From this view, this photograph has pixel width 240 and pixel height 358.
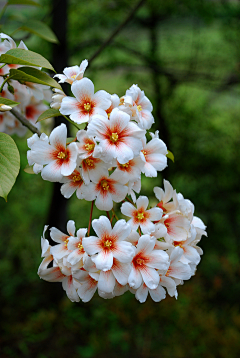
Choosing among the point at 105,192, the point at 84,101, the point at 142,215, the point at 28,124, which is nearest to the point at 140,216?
the point at 142,215

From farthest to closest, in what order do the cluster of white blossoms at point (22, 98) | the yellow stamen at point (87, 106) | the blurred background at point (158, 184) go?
the blurred background at point (158, 184)
the cluster of white blossoms at point (22, 98)
the yellow stamen at point (87, 106)

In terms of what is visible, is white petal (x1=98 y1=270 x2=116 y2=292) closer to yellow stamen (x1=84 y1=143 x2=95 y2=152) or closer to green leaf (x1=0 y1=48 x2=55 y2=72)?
yellow stamen (x1=84 y1=143 x2=95 y2=152)

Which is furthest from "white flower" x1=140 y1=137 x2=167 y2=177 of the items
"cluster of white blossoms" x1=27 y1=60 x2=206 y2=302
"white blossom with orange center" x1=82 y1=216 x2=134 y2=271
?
"white blossom with orange center" x1=82 y1=216 x2=134 y2=271

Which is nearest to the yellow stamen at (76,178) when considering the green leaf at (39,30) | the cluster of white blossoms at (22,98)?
the cluster of white blossoms at (22,98)

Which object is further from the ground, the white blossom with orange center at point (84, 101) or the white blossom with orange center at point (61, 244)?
the white blossom with orange center at point (84, 101)

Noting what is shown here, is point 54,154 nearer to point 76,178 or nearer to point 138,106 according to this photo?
point 76,178

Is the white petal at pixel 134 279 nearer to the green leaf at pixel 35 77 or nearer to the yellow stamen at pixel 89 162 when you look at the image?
the yellow stamen at pixel 89 162
